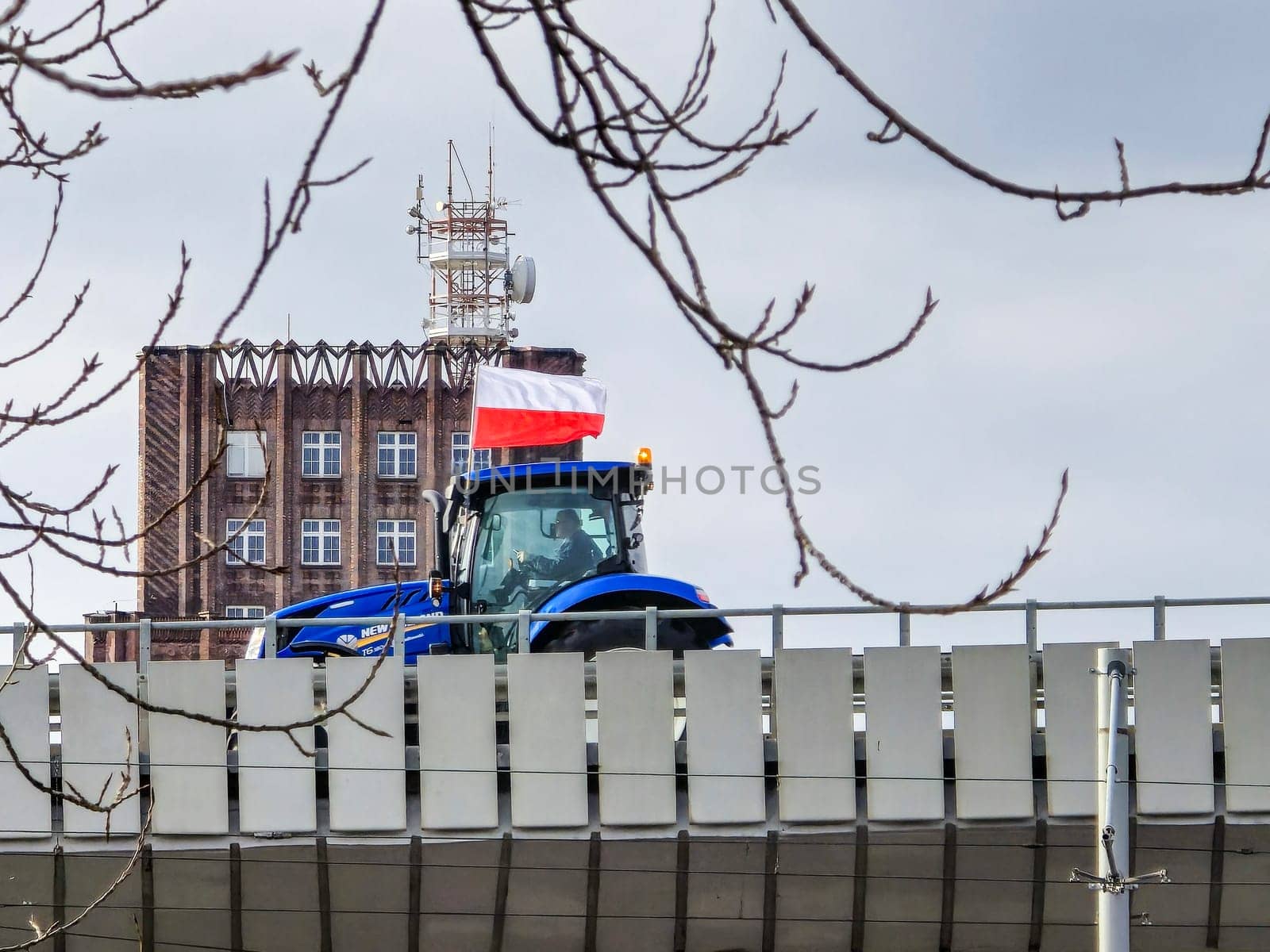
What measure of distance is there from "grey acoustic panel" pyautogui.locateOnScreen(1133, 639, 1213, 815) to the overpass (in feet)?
1.54

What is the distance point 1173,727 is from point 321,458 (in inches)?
1678

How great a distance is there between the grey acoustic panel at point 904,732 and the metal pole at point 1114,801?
1.40 metres

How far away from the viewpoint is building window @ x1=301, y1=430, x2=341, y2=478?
5197 centimetres

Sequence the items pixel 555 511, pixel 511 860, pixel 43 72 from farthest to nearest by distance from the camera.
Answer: pixel 555 511 < pixel 511 860 < pixel 43 72

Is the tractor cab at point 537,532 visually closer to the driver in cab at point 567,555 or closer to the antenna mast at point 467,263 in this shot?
the driver in cab at point 567,555

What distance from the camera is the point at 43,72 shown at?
2.55m

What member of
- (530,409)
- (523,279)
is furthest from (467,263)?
(530,409)

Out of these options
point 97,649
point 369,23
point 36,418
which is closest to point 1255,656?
point 36,418

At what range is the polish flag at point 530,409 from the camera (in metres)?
15.8

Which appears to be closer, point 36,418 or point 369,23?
point 369,23

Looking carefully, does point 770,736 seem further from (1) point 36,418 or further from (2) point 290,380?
(2) point 290,380

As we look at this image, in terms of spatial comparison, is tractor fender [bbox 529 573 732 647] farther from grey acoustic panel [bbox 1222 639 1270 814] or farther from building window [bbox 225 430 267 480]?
building window [bbox 225 430 267 480]

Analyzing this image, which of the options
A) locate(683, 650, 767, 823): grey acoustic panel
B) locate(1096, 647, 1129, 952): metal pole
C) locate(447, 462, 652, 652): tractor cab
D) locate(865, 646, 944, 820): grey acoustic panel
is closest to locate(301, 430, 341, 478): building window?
locate(447, 462, 652, 652): tractor cab

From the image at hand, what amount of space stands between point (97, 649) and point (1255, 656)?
4166cm
